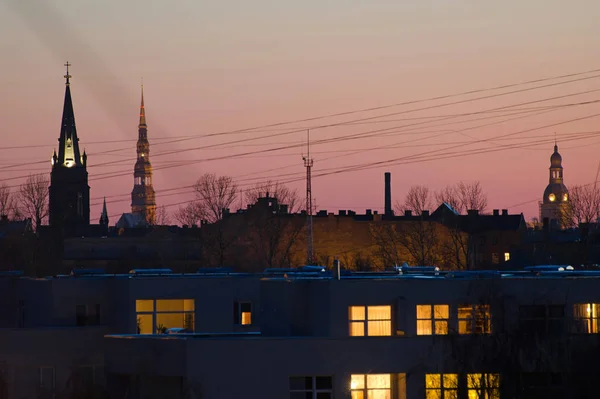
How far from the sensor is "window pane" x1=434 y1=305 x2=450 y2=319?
4603 centimetres

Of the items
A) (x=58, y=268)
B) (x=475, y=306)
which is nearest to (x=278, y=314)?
(x=475, y=306)

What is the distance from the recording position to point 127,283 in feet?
176

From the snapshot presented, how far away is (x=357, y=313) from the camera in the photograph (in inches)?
1806

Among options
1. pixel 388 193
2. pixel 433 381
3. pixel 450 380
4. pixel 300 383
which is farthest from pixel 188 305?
pixel 388 193

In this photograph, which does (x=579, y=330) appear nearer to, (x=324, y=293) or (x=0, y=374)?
(x=324, y=293)

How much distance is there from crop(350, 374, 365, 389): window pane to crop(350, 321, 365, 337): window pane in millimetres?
2759

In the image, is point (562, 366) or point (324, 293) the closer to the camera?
point (562, 366)

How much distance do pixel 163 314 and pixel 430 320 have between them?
485 inches

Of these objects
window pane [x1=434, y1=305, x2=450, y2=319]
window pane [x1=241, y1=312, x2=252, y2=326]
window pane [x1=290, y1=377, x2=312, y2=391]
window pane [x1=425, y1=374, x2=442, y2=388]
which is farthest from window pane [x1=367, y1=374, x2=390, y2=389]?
window pane [x1=241, y1=312, x2=252, y2=326]

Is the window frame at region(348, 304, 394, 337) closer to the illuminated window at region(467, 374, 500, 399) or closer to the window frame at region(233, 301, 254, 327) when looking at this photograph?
the illuminated window at region(467, 374, 500, 399)

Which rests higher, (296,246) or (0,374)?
(296,246)

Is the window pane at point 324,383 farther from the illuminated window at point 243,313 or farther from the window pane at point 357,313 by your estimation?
the illuminated window at point 243,313

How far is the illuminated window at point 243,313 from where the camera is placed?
182 ft

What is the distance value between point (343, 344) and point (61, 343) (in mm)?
14477
